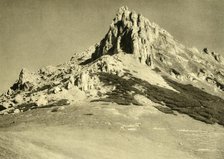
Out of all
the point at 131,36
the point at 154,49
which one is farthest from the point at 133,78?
the point at 154,49

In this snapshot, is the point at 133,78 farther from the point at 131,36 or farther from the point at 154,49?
the point at 154,49

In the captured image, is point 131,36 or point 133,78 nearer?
point 133,78

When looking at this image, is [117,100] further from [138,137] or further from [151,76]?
[151,76]

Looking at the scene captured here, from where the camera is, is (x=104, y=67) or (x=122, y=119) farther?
(x=104, y=67)

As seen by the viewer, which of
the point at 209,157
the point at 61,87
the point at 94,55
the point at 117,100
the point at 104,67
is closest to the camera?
the point at 209,157

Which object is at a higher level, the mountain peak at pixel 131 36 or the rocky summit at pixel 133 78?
the mountain peak at pixel 131 36

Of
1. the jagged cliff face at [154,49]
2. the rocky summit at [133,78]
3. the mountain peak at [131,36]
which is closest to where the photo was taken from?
the rocky summit at [133,78]

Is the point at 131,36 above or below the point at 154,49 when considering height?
above

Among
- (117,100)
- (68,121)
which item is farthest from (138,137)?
(117,100)
